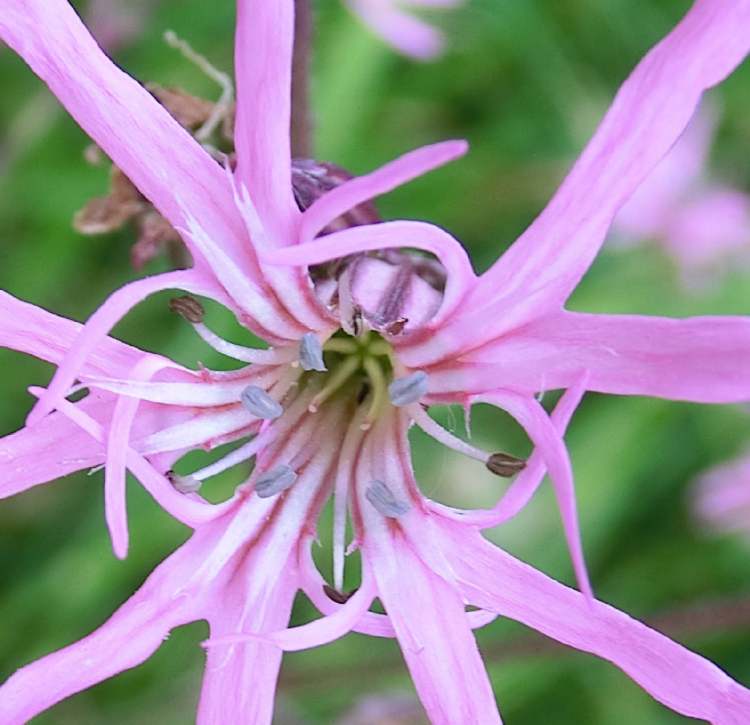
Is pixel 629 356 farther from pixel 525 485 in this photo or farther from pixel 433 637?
pixel 433 637

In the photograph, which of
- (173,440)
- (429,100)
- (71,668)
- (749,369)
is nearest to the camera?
(749,369)

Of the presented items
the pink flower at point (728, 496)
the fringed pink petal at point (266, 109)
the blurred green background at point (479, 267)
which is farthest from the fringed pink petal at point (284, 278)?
the pink flower at point (728, 496)

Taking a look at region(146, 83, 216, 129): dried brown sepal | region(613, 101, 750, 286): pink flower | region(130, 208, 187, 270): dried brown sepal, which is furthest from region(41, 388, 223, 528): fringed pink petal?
region(613, 101, 750, 286): pink flower

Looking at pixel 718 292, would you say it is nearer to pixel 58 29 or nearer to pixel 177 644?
pixel 177 644

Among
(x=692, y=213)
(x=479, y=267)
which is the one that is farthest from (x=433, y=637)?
(x=692, y=213)

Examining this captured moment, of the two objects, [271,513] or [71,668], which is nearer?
[71,668]

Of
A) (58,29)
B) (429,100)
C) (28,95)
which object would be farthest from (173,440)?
(429,100)
